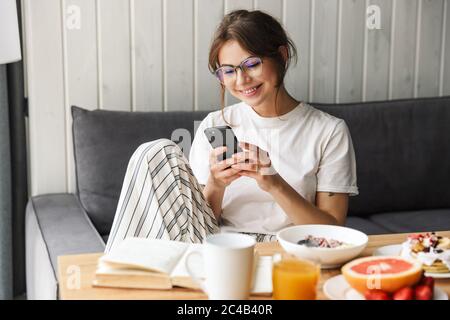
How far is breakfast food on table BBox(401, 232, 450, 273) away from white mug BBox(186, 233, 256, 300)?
378 mm

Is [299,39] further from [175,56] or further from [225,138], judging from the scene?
[225,138]

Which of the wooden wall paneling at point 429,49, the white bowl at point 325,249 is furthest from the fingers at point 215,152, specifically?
the wooden wall paneling at point 429,49

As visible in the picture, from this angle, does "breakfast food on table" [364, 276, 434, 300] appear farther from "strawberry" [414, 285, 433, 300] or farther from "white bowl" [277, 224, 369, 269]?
"white bowl" [277, 224, 369, 269]

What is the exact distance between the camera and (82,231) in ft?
6.79

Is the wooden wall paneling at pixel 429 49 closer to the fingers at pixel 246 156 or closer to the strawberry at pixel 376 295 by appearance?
the fingers at pixel 246 156

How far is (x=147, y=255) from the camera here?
133cm

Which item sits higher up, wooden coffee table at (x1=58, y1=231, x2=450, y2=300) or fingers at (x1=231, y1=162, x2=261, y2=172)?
fingers at (x1=231, y1=162, x2=261, y2=172)

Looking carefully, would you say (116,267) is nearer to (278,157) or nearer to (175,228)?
(175,228)

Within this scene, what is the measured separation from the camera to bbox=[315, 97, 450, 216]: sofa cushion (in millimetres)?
2699

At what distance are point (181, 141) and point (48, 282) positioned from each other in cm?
86

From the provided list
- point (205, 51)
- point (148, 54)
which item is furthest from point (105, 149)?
point (205, 51)

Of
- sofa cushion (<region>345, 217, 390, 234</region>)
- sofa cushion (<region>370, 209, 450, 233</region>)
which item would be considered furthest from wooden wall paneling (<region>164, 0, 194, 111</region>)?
sofa cushion (<region>370, 209, 450, 233</region>)

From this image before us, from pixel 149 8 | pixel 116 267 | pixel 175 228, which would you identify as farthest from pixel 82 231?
pixel 149 8

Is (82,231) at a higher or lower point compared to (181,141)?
lower
